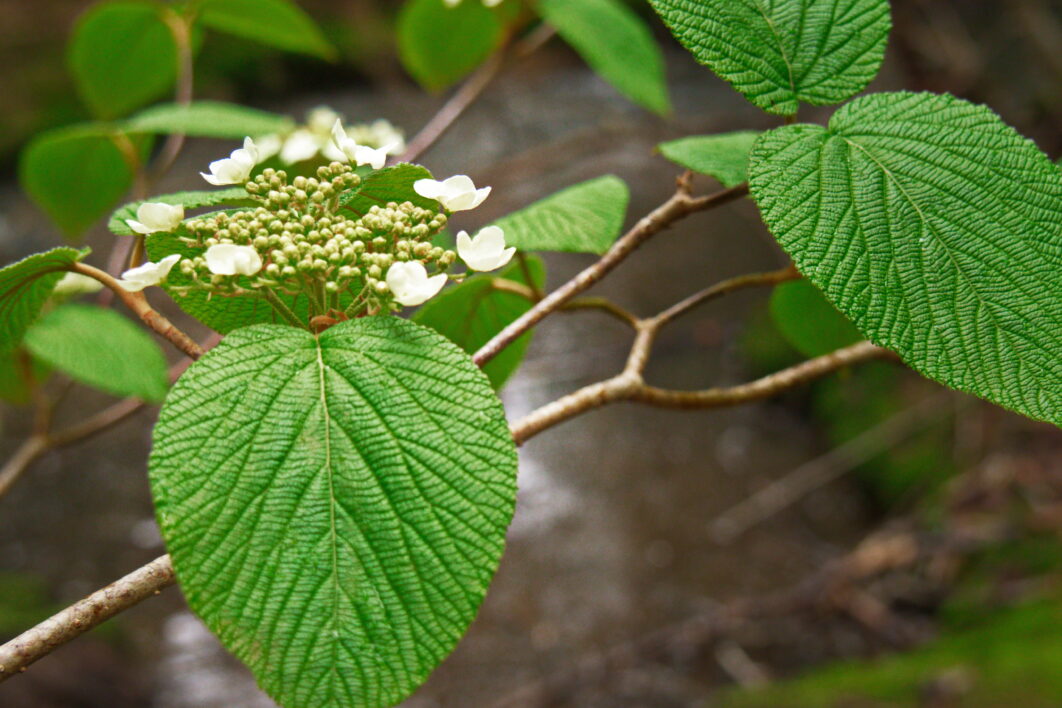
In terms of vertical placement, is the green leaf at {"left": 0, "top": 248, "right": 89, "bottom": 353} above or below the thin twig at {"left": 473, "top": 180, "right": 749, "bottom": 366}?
above

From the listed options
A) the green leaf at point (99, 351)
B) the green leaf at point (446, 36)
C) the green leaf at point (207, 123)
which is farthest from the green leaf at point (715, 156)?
the green leaf at point (446, 36)

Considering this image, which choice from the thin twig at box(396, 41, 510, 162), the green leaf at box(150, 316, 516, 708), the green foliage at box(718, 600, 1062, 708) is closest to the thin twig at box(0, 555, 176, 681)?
the green leaf at box(150, 316, 516, 708)

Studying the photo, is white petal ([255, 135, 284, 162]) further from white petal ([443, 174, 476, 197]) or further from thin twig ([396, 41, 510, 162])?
white petal ([443, 174, 476, 197])

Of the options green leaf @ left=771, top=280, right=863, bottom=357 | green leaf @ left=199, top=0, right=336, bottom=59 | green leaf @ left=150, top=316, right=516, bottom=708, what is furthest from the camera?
green leaf @ left=199, top=0, right=336, bottom=59

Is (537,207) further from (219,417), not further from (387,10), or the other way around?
(387,10)

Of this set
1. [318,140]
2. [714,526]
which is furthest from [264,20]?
[714,526]

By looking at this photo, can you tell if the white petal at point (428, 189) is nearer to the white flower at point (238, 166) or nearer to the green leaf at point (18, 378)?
the white flower at point (238, 166)

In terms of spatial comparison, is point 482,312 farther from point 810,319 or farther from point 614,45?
point 614,45

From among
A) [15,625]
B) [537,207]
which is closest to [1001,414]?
[537,207]
